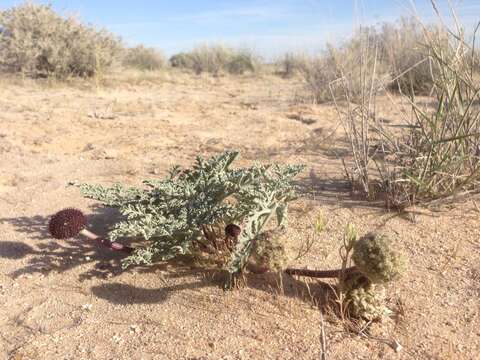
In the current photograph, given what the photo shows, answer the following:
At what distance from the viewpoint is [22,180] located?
3297 mm

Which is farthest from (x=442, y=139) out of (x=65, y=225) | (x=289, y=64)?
(x=289, y=64)

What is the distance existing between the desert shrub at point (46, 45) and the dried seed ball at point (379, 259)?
28.1 feet

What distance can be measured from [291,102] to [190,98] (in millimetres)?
1818

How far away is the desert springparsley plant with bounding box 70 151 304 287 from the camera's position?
1818 mm

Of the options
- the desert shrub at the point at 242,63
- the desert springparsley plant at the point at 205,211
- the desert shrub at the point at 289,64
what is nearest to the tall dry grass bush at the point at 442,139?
the desert springparsley plant at the point at 205,211

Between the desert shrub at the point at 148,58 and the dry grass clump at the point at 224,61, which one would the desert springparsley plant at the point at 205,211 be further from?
the desert shrub at the point at 148,58

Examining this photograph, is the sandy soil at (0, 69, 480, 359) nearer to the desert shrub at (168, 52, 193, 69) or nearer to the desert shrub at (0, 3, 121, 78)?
the desert shrub at (0, 3, 121, 78)

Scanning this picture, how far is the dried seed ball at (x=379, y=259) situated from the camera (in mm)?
1465

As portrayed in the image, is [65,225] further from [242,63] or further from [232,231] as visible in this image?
[242,63]

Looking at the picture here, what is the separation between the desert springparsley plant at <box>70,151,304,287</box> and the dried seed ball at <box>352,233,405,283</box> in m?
0.39

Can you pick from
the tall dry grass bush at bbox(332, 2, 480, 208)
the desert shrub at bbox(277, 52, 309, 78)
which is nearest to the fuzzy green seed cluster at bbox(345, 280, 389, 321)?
the tall dry grass bush at bbox(332, 2, 480, 208)

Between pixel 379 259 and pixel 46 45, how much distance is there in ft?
31.2

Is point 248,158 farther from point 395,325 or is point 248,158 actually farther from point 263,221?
point 395,325

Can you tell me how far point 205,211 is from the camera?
192 cm
